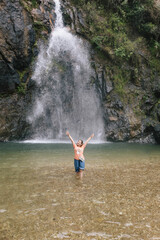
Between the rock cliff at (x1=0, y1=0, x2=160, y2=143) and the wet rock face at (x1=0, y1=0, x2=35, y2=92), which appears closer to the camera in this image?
the wet rock face at (x1=0, y1=0, x2=35, y2=92)

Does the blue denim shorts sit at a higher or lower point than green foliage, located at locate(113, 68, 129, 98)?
lower

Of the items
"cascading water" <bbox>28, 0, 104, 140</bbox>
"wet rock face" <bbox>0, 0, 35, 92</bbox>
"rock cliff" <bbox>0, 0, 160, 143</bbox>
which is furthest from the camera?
"cascading water" <bbox>28, 0, 104, 140</bbox>

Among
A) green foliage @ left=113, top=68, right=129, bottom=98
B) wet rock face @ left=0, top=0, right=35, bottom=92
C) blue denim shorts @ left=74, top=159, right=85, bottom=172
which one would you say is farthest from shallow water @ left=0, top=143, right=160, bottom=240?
green foliage @ left=113, top=68, right=129, bottom=98

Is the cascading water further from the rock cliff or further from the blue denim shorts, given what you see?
the blue denim shorts

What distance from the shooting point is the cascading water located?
18531 mm

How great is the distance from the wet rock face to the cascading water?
5.51ft

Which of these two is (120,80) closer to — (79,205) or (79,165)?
(79,165)

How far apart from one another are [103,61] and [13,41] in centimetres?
826

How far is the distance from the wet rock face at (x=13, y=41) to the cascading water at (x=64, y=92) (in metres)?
1.68

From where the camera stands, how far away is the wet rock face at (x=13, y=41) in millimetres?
16234

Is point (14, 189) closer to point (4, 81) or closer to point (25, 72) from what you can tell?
point (4, 81)

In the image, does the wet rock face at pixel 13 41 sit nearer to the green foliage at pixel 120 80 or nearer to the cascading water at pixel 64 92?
the cascading water at pixel 64 92

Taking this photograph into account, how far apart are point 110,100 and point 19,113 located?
7.85m

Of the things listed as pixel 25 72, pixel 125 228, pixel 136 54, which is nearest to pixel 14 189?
pixel 125 228
